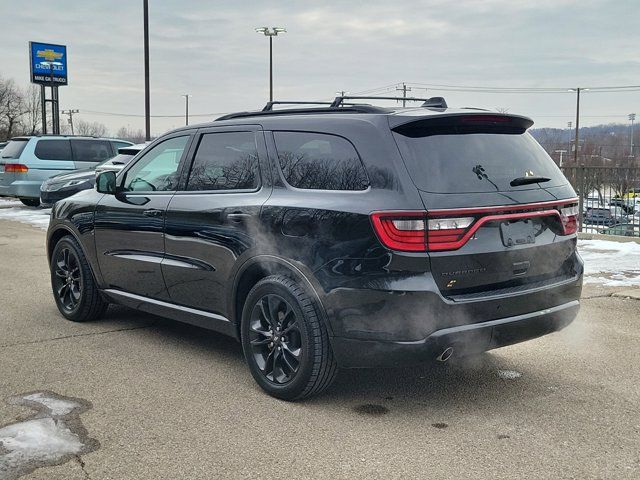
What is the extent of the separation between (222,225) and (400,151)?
1.32m

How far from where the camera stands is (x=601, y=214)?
11.6 m

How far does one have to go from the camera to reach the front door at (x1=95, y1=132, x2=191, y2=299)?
16.6ft

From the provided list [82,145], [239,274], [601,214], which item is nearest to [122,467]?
[239,274]

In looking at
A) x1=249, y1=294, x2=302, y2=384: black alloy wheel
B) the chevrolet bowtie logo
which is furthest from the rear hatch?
the chevrolet bowtie logo

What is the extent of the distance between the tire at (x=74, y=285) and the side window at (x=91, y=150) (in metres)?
12.4

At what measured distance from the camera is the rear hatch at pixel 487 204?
11.9ft

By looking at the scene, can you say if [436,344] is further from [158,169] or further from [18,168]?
[18,168]

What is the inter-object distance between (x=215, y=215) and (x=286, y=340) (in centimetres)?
98

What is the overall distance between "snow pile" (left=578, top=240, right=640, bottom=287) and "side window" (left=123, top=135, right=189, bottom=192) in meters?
5.10

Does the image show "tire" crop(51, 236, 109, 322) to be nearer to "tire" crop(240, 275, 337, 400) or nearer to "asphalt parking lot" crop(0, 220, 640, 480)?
"asphalt parking lot" crop(0, 220, 640, 480)

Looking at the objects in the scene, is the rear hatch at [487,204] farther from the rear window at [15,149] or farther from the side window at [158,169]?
the rear window at [15,149]

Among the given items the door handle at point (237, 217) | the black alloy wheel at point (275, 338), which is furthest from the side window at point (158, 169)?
the black alloy wheel at point (275, 338)

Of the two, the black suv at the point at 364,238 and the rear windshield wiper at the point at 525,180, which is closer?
the black suv at the point at 364,238

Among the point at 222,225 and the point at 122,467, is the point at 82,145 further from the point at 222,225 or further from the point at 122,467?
Result: the point at 122,467
